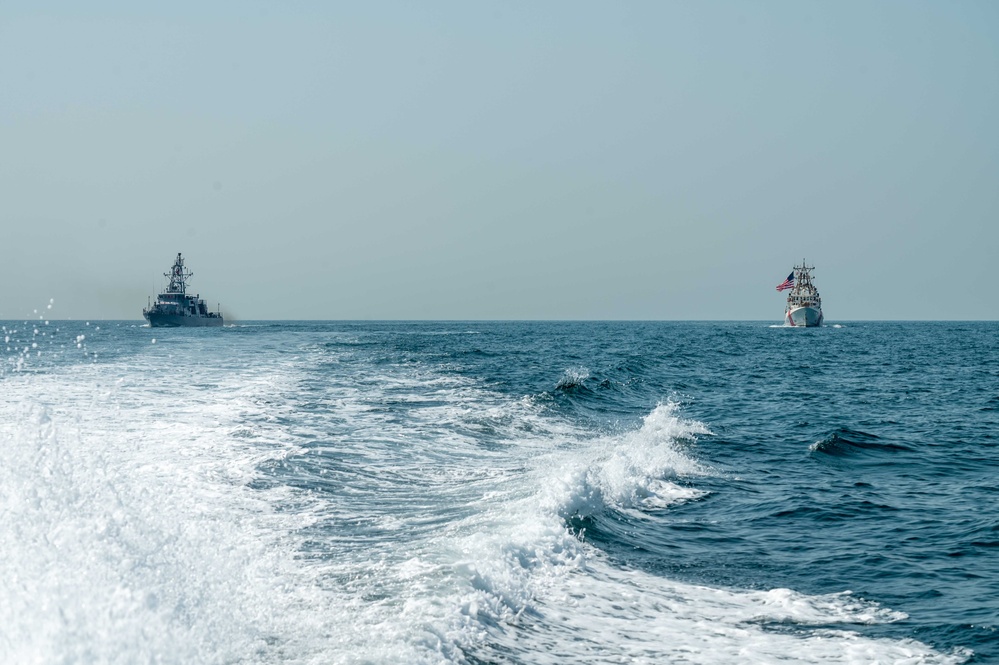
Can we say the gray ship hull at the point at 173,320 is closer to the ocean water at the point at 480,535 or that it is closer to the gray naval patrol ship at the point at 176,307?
the gray naval patrol ship at the point at 176,307

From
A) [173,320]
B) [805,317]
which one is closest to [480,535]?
[173,320]

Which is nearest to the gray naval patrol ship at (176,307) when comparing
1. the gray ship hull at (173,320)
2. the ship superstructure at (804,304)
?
the gray ship hull at (173,320)

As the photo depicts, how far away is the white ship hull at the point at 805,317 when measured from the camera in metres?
139

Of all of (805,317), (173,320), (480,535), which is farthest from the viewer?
(805,317)

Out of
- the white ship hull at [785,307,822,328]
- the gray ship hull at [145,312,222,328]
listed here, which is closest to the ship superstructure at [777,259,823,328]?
the white ship hull at [785,307,822,328]

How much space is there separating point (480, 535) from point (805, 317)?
13930cm

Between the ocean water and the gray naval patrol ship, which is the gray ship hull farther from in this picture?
the ocean water

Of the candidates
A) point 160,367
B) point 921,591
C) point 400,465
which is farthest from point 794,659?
point 160,367

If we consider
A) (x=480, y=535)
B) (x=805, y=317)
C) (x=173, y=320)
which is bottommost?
(x=480, y=535)

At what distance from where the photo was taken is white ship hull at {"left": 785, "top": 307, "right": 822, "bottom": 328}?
5463 inches

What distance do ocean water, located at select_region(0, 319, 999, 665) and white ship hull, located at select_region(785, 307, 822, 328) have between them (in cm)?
11960

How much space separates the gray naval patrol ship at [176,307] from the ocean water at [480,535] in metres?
111

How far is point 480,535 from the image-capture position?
415 inches

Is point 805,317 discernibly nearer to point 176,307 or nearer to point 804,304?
point 804,304
